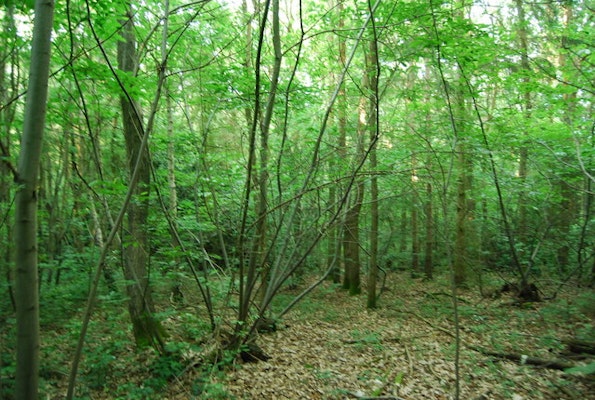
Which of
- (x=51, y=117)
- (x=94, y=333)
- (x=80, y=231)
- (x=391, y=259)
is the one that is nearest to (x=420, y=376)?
(x=94, y=333)

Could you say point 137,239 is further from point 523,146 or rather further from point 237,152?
point 523,146

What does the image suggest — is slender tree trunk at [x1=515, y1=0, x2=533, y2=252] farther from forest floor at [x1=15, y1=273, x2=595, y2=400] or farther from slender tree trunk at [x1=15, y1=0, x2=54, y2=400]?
slender tree trunk at [x1=15, y1=0, x2=54, y2=400]

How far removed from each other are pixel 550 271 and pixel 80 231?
14.7 meters

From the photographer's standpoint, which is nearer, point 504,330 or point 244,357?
point 244,357

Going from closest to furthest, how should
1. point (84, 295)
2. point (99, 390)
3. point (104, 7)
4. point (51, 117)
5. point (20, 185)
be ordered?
point (20, 185)
point (104, 7)
point (51, 117)
point (99, 390)
point (84, 295)

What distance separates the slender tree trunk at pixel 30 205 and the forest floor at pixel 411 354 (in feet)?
9.17

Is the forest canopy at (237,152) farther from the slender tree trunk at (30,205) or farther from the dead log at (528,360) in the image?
the dead log at (528,360)

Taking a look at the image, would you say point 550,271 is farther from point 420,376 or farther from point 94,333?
point 94,333

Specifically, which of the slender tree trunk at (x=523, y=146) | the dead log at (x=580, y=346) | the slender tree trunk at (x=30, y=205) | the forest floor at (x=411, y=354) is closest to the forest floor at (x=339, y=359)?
the forest floor at (x=411, y=354)

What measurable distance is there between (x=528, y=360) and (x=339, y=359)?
2.89m

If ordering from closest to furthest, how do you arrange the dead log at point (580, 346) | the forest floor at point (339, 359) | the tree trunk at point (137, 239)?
the forest floor at point (339, 359)
the tree trunk at point (137, 239)
the dead log at point (580, 346)

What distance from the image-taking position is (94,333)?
6098 mm

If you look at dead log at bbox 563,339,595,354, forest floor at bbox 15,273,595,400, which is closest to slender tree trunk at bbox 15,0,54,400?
forest floor at bbox 15,273,595,400

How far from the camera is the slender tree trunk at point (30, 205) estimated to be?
2066mm
